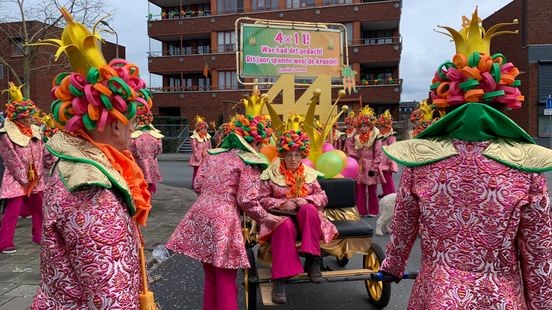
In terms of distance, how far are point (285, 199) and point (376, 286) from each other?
54.3 inches

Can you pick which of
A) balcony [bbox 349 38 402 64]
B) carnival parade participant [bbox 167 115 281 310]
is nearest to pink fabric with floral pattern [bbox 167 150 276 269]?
carnival parade participant [bbox 167 115 281 310]

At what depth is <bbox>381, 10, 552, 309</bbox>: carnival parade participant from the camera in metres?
2.01

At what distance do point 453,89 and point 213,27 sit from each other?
40885 mm

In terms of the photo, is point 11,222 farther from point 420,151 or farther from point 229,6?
point 229,6

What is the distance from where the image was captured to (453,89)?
7.17 ft

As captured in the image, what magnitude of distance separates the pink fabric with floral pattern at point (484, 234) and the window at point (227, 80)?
129 feet

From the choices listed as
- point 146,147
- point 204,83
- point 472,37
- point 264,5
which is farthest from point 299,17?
point 472,37

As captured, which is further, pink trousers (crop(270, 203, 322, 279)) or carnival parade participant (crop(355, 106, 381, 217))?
carnival parade participant (crop(355, 106, 381, 217))

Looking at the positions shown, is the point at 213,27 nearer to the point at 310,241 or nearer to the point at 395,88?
the point at 395,88

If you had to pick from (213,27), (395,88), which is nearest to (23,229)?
(395,88)

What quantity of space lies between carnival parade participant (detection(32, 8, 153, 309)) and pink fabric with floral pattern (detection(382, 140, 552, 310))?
132cm

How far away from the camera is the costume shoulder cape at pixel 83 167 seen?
69.7 inches

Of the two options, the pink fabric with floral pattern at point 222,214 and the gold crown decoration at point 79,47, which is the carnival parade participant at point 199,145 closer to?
the pink fabric with floral pattern at point 222,214

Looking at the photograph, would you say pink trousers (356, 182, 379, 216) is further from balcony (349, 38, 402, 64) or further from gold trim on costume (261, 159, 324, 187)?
balcony (349, 38, 402, 64)
